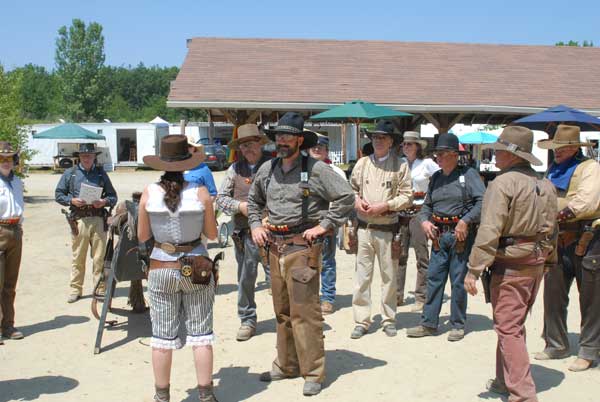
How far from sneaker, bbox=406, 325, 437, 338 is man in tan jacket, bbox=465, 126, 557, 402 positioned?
1.71m

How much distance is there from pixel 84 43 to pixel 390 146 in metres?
72.7

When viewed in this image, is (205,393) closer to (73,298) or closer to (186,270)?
(186,270)

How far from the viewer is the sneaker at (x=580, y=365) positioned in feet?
17.2

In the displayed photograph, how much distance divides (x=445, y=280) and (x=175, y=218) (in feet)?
10.1

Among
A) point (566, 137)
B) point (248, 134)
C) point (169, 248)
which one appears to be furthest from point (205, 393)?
point (566, 137)

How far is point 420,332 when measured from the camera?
623cm

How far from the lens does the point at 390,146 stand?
6.30 metres

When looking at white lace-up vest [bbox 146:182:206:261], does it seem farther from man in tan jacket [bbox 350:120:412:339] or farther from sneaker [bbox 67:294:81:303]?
sneaker [bbox 67:294:81:303]

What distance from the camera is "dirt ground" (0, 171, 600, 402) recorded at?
190 inches

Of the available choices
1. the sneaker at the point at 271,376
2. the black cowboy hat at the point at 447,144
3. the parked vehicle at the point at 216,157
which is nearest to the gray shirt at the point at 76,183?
the sneaker at the point at 271,376

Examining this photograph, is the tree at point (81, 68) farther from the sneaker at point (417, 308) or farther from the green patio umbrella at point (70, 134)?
the sneaker at point (417, 308)

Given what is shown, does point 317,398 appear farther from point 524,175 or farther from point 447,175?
point 447,175

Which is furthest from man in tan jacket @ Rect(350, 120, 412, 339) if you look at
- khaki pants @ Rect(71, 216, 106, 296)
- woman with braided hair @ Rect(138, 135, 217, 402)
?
khaki pants @ Rect(71, 216, 106, 296)

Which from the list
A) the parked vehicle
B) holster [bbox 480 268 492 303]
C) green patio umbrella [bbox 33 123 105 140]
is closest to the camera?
holster [bbox 480 268 492 303]
